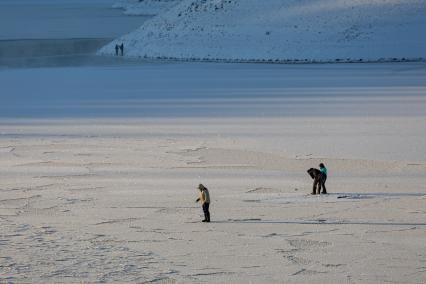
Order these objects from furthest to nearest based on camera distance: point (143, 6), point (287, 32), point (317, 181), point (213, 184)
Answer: point (143, 6)
point (287, 32)
point (213, 184)
point (317, 181)

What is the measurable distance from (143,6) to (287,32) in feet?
189

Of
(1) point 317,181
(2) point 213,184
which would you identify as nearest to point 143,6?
(2) point 213,184

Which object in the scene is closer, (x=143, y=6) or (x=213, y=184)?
(x=213, y=184)

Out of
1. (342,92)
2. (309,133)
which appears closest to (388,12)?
(342,92)

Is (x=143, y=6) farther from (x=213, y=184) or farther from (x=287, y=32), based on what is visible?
(x=213, y=184)

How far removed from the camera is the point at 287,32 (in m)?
49.8

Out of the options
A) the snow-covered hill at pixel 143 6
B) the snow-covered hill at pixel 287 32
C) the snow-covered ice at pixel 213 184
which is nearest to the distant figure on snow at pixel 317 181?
the snow-covered ice at pixel 213 184

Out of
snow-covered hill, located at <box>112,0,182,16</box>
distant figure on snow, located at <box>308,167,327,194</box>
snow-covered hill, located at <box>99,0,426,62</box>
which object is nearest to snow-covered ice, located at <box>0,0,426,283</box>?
distant figure on snow, located at <box>308,167,327,194</box>

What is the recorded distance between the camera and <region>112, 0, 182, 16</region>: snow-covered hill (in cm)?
10119

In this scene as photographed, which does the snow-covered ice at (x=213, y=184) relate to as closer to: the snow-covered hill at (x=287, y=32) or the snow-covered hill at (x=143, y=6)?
the snow-covered hill at (x=287, y=32)

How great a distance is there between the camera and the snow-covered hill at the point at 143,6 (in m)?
101

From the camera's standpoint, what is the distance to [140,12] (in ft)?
332

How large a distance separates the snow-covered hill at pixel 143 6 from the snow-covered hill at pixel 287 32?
145ft

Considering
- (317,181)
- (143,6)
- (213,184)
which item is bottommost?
(213,184)
